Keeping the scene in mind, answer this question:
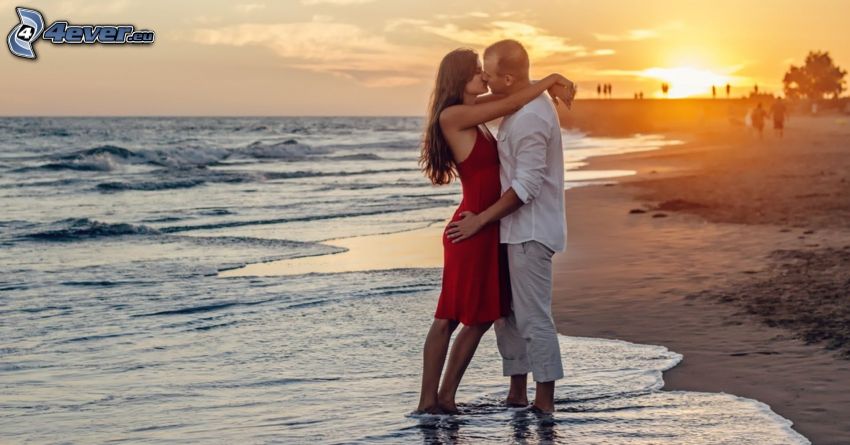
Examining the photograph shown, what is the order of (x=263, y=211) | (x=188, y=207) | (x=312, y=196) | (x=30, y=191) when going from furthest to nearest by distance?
1. (x=30, y=191)
2. (x=312, y=196)
3. (x=188, y=207)
4. (x=263, y=211)

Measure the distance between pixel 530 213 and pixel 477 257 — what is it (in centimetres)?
35

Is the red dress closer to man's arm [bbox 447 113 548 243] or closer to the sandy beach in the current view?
man's arm [bbox 447 113 548 243]

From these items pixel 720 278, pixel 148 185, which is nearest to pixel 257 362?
pixel 720 278

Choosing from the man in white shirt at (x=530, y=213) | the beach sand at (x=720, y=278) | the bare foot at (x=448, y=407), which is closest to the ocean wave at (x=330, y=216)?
the beach sand at (x=720, y=278)

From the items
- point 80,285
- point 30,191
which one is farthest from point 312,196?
point 80,285

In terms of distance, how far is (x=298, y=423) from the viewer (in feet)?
16.9

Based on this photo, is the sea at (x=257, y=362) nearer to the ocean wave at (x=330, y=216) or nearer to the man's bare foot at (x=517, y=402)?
the man's bare foot at (x=517, y=402)

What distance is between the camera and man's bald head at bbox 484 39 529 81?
5.20 meters

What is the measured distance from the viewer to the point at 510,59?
522cm

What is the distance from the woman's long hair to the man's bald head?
0.13 m

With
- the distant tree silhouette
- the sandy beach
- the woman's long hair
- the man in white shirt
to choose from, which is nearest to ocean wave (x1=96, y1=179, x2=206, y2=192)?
the sandy beach

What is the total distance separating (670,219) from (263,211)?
8430 millimetres

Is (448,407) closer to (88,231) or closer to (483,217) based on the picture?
(483,217)

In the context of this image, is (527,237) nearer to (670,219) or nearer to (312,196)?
(670,219)
